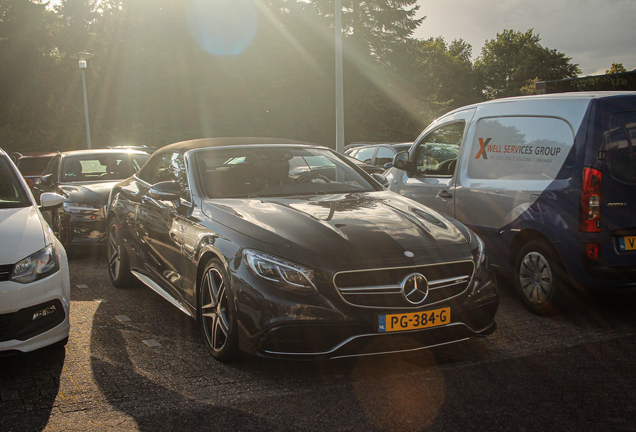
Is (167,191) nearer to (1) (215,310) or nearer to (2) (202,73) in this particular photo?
(1) (215,310)

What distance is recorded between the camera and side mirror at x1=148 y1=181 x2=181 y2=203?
16.3 ft

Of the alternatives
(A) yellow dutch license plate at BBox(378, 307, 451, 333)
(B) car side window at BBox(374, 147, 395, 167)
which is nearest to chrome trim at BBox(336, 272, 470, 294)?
(A) yellow dutch license plate at BBox(378, 307, 451, 333)

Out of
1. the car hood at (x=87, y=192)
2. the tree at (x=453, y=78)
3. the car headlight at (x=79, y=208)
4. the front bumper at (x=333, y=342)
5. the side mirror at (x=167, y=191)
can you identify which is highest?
the tree at (x=453, y=78)

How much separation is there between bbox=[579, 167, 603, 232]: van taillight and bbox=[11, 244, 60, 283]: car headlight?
3929 mm

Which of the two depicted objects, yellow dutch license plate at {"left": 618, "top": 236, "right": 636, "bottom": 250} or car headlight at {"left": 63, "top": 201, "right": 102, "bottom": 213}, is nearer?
yellow dutch license plate at {"left": 618, "top": 236, "right": 636, "bottom": 250}

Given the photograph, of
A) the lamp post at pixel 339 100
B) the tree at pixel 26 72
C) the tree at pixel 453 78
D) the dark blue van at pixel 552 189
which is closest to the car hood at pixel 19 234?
the dark blue van at pixel 552 189

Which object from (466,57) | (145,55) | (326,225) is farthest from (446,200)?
(466,57)

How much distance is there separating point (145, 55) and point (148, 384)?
1568 inches

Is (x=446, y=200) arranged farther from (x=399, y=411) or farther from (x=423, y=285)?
(x=399, y=411)

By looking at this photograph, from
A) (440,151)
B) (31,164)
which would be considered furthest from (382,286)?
(31,164)

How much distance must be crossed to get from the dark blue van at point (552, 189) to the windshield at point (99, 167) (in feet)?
18.3

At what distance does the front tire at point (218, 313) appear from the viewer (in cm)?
395

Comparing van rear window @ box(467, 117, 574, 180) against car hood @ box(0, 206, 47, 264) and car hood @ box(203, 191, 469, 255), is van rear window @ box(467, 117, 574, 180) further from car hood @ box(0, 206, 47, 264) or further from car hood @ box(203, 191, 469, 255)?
car hood @ box(0, 206, 47, 264)

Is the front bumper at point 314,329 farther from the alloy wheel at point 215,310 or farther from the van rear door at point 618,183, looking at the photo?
the van rear door at point 618,183
